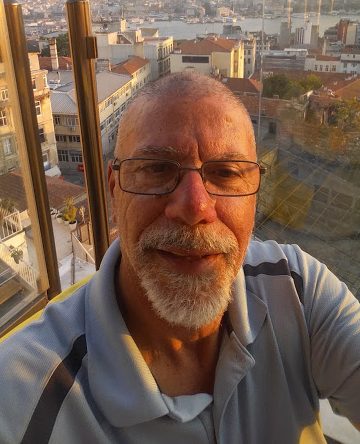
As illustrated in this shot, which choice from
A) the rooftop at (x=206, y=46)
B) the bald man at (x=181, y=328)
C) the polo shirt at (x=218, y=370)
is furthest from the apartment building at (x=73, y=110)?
the polo shirt at (x=218, y=370)

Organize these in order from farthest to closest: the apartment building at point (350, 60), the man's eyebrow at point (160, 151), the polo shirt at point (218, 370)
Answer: the apartment building at point (350, 60) < the man's eyebrow at point (160, 151) < the polo shirt at point (218, 370)

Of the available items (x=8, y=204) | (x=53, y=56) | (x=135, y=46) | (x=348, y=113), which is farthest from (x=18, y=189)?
(x=348, y=113)

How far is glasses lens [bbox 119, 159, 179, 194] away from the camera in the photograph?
841mm

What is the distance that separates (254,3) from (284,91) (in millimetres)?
349

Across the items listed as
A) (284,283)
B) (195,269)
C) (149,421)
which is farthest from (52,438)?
(284,283)

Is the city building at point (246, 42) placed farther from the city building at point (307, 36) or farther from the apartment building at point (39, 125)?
the apartment building at point (39, 125)

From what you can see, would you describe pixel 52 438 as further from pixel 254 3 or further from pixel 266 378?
pixel 254 3

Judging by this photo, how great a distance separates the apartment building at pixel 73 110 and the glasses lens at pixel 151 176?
59 cm

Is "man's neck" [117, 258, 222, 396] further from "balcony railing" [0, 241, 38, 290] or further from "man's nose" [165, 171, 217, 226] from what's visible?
"balcony railing" [0, 241, 38, 290]

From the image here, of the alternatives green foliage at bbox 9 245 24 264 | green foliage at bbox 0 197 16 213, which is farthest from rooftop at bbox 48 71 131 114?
green foliage at bbox 9 245 24 264

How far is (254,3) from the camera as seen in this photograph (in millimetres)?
1784

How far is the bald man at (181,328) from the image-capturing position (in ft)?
2.48

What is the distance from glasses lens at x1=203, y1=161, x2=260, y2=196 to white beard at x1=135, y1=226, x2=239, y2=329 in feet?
0.27

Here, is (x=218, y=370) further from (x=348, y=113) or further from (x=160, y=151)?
(x=348, y=113)
